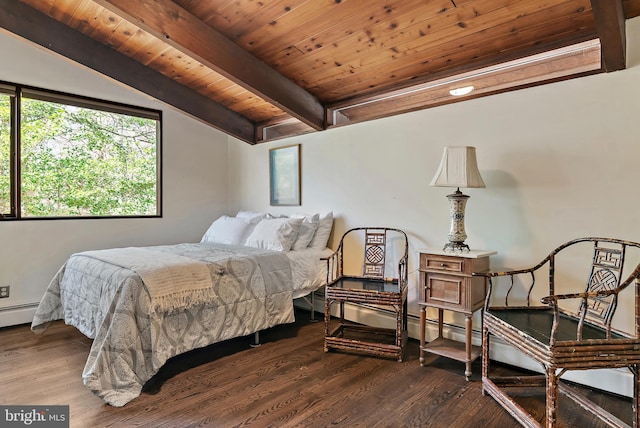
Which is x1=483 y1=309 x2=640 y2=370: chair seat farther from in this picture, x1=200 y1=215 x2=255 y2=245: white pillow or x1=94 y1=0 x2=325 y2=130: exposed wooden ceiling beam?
x1=200 y1=215 x2=255 y2=245: white pillow

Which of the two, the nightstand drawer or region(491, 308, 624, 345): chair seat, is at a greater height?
the nightstand drawer

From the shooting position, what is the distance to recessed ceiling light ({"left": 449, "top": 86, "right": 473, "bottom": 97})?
9.04 feet

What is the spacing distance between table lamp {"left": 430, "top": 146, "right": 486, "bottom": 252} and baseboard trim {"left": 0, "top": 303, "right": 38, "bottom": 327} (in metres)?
3.86

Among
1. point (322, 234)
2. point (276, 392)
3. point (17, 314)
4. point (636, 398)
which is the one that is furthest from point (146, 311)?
point (636, 398)

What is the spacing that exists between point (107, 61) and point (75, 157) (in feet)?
4.16

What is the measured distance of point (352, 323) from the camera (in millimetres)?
3482

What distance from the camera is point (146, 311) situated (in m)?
2.24

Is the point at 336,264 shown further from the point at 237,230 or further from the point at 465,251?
the point at 465,251

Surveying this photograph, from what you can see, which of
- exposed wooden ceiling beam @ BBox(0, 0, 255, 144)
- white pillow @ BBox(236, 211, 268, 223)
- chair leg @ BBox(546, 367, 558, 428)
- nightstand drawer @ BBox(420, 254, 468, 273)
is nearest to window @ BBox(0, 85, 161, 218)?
exposed wooden ceiling beam @ BBox(0, 0, 255, 144)

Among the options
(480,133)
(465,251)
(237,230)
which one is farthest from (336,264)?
(480,133)

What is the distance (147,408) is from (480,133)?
111 inches

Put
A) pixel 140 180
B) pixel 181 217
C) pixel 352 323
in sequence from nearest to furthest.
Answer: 1. pixel 352 323
2. pixel 140 180
3. pixel 181 217

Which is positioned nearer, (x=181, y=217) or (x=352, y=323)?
(x=352, y=323)

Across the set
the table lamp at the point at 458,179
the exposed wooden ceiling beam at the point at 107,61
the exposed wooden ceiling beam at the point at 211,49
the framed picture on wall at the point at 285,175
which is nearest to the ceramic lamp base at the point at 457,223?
the table lamp at the point at 458,179
